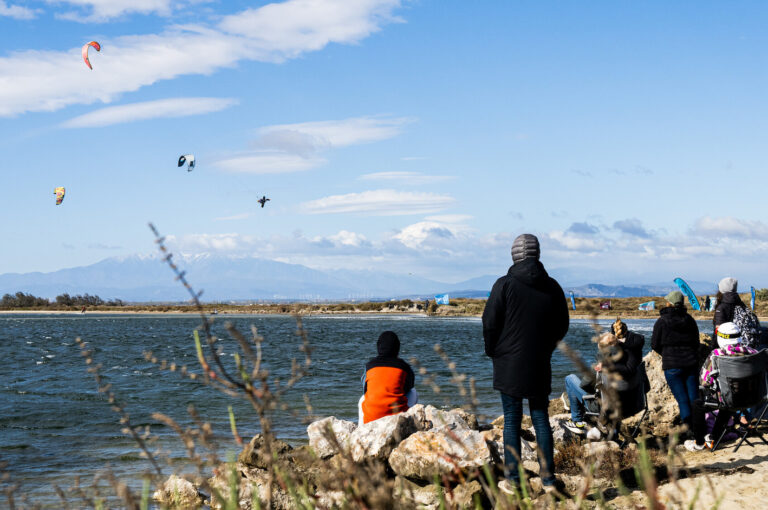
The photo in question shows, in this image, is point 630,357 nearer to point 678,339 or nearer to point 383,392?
point 678,339

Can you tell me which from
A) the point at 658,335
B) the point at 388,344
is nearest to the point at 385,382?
the point at 388,344

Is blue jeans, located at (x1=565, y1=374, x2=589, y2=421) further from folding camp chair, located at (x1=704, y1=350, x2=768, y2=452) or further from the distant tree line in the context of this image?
the distant tree line

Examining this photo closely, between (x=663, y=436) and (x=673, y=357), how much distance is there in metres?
1.31

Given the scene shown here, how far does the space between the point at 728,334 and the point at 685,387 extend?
0.87 meters

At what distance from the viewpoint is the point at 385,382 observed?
25.5ft

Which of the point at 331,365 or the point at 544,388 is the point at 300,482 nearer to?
the point at 544,388

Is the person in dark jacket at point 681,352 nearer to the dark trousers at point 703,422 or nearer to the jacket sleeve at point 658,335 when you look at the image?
the jacket sleeve at point 658,335

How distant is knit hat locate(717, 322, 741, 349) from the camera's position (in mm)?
7715

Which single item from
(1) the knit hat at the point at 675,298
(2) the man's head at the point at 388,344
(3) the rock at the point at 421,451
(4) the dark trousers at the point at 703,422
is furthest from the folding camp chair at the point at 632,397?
(2) the man's head at the point at 388,344

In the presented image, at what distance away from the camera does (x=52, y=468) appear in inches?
408

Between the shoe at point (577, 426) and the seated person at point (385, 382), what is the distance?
2.14 m

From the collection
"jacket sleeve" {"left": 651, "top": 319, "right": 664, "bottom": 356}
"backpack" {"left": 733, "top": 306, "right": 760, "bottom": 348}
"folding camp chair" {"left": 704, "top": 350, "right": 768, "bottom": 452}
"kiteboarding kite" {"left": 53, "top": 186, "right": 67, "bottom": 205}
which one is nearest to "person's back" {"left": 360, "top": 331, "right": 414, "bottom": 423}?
"jacket sleeve" {"left": 651, "top": 319, "right": 664, "bottom": 356}

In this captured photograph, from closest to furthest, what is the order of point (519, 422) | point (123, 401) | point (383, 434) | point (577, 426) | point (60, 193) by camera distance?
point (519, 422), point (383, 434), point (577, 426), point (123, 401), point (60, 193)

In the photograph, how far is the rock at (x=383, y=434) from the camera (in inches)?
277
